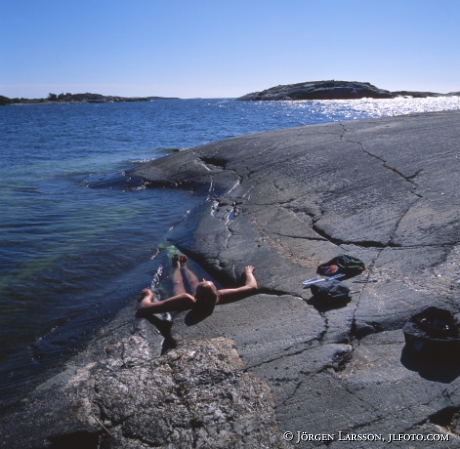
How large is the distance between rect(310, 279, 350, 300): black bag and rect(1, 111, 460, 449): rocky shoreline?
0.33 ft

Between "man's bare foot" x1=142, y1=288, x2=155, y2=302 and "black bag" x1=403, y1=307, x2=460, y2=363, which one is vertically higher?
"black bag" x1=403, y1=307, x2=460, y2=363

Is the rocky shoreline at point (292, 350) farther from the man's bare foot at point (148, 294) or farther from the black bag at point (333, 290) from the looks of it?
the man's bare foot at point (148, 294)

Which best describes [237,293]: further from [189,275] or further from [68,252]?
[68,252]

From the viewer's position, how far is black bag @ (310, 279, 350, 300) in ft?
14.2

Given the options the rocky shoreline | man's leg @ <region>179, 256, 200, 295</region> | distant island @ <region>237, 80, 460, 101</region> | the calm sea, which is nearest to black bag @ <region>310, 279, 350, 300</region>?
the rocky shoreline

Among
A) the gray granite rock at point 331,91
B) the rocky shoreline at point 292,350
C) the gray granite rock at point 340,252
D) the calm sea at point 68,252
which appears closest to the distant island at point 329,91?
the gray granite rock at point 331,91

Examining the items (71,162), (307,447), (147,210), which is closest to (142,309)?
(307,447)

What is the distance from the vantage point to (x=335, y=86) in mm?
101750

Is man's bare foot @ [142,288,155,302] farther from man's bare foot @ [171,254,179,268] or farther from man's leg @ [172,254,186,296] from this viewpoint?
man's bare foot @ [171,254,179,268]

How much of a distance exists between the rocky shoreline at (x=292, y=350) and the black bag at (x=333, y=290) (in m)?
0.10

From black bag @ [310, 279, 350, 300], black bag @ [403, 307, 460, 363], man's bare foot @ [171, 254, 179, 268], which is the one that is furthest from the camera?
man's bare foot @ [171, 254, 179, 268]

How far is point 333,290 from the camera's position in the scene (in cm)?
434

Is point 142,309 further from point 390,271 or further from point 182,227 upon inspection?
point 182,227

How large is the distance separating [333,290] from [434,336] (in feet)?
3.64
